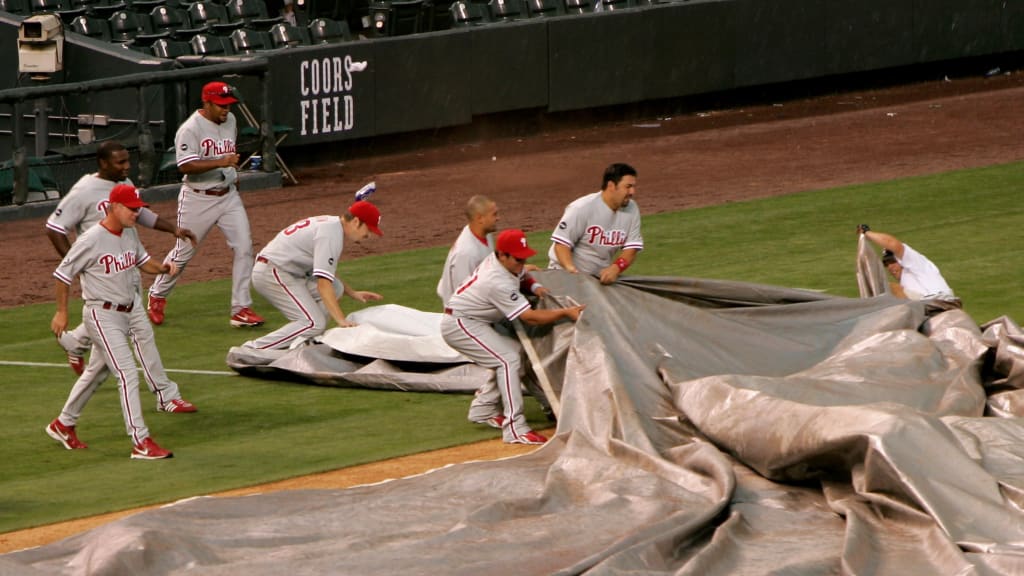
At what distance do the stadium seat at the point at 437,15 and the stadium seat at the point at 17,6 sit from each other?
18.1 ft

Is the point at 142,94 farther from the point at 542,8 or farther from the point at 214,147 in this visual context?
the point at 542,8

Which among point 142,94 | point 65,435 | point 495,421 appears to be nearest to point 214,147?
point 65,435

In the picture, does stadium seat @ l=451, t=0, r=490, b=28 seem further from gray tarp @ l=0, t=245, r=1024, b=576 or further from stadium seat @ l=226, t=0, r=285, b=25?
gray tarp @ l=0, t=245, r=1024, b=576

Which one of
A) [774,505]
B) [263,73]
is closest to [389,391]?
[774,505]

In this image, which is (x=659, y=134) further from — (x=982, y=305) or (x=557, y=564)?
(x=557, y=564)

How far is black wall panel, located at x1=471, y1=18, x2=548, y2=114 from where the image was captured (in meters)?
23.5

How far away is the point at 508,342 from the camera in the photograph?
35.1ft

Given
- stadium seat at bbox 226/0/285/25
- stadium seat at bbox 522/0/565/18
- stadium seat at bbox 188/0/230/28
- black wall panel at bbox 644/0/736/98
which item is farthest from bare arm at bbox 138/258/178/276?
black wall panel at bbox 644/0/736/98

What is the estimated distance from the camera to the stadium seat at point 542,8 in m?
25.2

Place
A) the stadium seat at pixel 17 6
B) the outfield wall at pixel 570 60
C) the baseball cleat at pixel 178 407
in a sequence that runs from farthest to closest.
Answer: the stadium seat at pixel 17 6 < the outfield wall at pixel 570 60 < the baseball cleat at pixel 178 407

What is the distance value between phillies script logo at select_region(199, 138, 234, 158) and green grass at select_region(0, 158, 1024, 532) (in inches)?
54.3

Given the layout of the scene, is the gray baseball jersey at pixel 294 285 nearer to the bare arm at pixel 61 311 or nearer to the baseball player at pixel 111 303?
the baseball player at pixel 111 303

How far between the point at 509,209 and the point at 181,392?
25.2ft

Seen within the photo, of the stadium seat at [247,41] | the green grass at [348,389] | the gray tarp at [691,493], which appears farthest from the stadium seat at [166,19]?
the gray tarp at [691,493]
